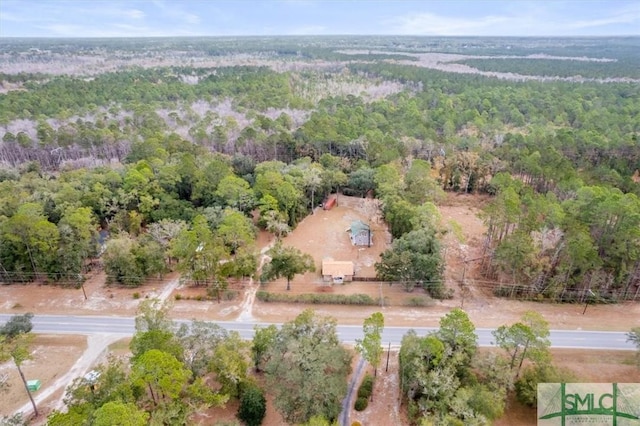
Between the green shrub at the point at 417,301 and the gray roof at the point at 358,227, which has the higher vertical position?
the gray roof at the point at 358,227

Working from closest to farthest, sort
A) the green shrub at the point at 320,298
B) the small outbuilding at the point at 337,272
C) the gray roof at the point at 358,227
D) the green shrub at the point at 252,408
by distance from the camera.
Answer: the green shrub at the point at 252,408, the green shrub at the point at 320,298, the small outbuilding at the point at 337,272, the gray roof at the point at 358,227

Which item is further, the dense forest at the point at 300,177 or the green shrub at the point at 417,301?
the dense forest at the point at 300,177

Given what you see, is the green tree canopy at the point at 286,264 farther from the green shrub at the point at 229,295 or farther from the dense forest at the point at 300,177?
the green shrub at the point at 229,295

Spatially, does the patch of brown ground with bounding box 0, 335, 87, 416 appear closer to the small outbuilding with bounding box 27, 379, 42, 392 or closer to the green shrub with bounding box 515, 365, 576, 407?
the small outbuilding with bounding box 27, 379, 42, 392

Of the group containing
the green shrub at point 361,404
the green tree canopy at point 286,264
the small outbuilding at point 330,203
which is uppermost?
the green tree canopy at point 286,264

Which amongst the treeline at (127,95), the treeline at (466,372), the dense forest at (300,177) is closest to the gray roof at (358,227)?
the dense forest at (300,177)

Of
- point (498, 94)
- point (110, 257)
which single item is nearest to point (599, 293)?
point (110, 257)
